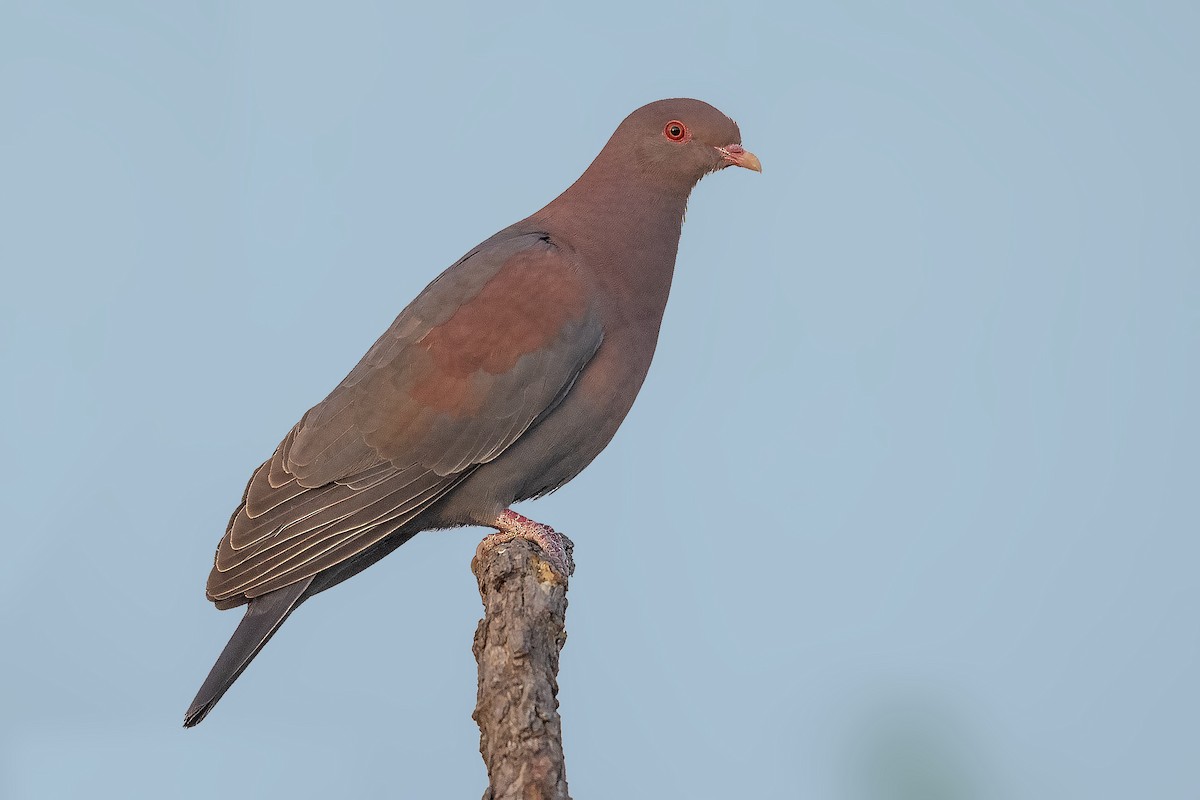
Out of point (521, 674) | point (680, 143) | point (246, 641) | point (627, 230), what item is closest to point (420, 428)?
point (246, 641)

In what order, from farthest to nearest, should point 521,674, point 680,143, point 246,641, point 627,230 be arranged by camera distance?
point 680,143 → point 627,230 → point 246,641 → point 521,674

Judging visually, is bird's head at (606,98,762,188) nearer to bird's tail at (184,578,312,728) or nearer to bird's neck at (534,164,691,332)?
bird's neck at (534,164,691,332)

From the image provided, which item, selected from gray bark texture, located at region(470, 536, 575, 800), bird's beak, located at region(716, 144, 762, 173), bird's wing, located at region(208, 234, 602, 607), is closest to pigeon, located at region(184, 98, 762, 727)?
bird's wing, located at region(208, 234, 602, 607)

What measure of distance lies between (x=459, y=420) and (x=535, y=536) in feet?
1.72

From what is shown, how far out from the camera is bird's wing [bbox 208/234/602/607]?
518 cm

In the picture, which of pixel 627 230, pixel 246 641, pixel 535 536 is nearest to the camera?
pixel 246 641

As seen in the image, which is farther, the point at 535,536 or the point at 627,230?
the point at 627,230

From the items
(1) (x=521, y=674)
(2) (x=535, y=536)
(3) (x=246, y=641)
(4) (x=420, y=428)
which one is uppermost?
(4) (x=420, y=428)

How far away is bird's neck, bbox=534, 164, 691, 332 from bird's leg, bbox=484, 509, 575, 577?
0.92m

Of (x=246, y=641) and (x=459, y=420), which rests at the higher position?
(x=459, y=420)

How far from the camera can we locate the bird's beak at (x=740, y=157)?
597 cm

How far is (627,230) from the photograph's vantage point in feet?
18.8

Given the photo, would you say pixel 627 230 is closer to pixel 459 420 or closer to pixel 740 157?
pixel 740 157

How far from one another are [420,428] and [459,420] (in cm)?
16
